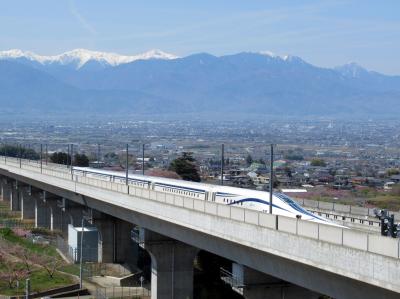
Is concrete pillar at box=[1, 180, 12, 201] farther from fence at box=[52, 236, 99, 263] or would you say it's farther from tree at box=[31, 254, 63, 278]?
tree at box=[31, 254, 63, 278]

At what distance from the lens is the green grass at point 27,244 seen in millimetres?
59781

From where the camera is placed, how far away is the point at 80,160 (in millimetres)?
119375

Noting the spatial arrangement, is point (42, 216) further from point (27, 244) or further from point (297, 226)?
point (297, 226)

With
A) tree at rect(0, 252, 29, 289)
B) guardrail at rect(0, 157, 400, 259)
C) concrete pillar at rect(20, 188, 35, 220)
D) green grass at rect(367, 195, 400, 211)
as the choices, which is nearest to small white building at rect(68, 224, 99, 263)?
tree at rect(0, 252, 29, 289)

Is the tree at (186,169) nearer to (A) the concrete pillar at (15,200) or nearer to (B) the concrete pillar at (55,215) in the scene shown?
(A) the concrete pillar at (15,200)

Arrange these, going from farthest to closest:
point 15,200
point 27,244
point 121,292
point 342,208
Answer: point 15,200 → point 27,244 → point 121,292 → point 342,208

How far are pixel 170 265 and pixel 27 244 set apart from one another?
2367 cm

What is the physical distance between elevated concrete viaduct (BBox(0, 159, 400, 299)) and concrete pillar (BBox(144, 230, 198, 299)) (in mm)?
48

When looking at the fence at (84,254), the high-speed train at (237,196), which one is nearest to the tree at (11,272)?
the fence at (84,254)

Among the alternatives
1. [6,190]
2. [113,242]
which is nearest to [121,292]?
[113,242]

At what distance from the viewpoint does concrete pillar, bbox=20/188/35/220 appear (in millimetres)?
83125

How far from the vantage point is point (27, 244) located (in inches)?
2468

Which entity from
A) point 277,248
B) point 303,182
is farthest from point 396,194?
point 277,248

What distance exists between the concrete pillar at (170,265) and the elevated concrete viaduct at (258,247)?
5cm
